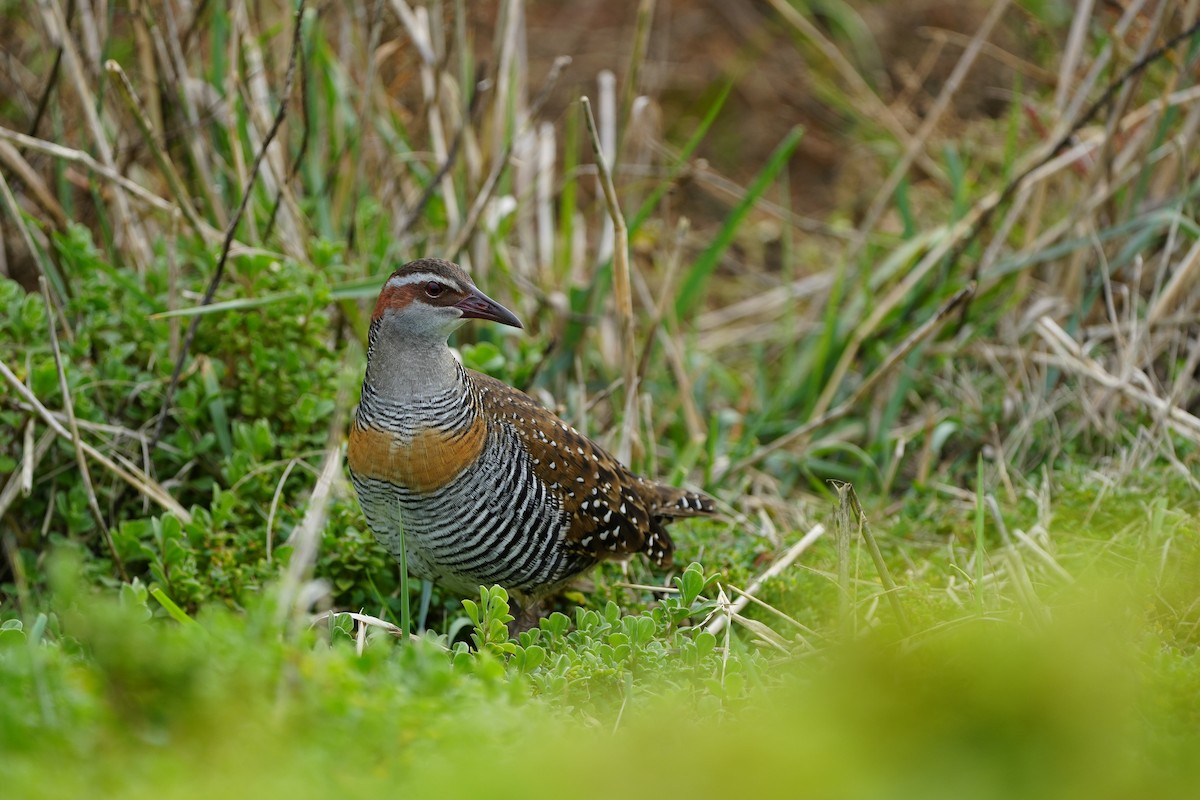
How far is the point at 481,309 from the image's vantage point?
11.5 ft

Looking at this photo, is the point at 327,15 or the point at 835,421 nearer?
the point at 835,421

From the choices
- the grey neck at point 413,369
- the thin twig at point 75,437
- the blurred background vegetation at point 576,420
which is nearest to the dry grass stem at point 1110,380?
the blurred background vegetation at point 576,420

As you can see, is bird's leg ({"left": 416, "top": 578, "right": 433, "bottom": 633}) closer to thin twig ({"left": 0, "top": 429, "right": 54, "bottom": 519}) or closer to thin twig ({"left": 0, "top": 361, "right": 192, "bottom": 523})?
thin twig ({"left": 0, "top": 361, "right": 192, "bottom": 523})

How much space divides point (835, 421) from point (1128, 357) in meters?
1.26

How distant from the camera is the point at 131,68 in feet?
19.4

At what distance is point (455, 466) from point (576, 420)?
58.8 inches

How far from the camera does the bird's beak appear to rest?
351cm

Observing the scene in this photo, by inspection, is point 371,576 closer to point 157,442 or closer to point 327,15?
point 157,442

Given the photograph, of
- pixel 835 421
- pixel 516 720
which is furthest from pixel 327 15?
pixel 516 720

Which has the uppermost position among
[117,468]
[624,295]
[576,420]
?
[624,295]

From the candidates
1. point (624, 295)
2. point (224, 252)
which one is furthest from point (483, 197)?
A: point (224, 252)

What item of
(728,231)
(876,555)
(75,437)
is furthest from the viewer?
(728,231)

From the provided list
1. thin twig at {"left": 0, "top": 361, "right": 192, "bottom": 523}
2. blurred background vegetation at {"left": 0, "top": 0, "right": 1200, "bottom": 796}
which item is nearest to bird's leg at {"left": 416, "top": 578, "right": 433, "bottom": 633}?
blurred background vegetation at {"left": 0, "top": 0, "right": 1200, "bottom": 796}

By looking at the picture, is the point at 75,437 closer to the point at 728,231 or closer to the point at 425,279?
the point at 425,279
